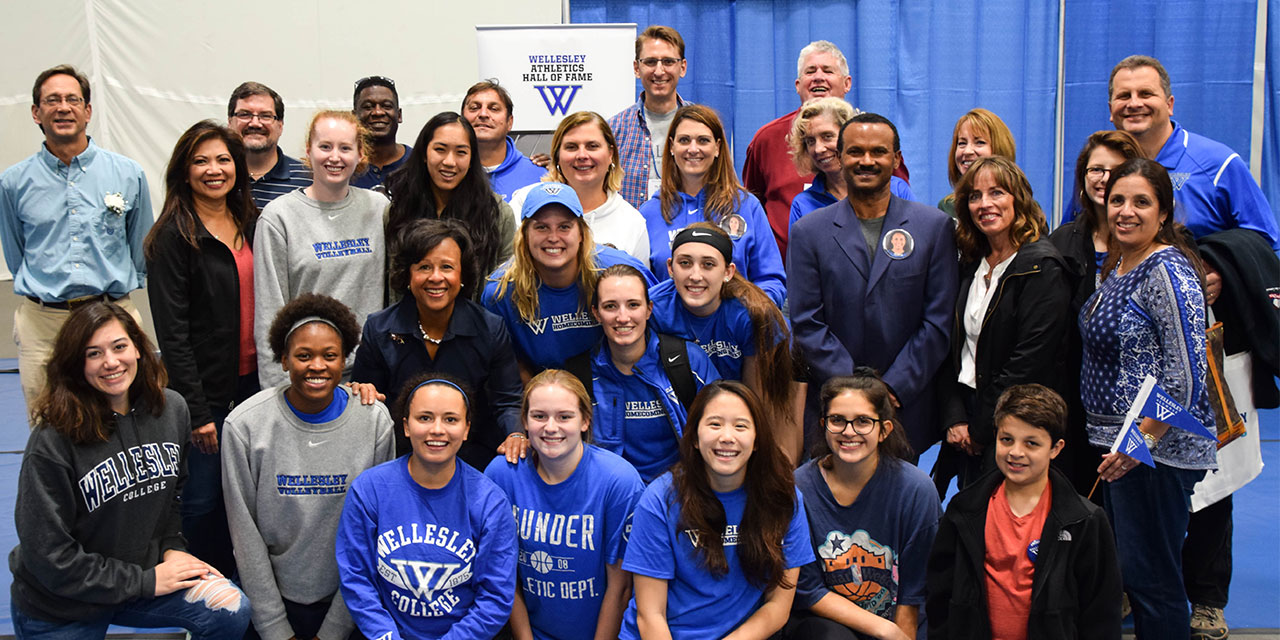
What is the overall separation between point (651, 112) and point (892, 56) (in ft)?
11.5

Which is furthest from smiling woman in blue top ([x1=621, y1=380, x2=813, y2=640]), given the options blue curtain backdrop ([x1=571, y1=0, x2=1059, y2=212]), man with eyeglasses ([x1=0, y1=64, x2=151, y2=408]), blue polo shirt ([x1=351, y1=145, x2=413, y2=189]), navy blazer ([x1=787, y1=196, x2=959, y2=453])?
blue curtain backdrop ([x1=571, y1=0, x2=1059, y2=212])

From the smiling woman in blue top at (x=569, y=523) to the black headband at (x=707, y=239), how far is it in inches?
25.8

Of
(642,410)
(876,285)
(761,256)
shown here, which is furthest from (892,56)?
(642,410)

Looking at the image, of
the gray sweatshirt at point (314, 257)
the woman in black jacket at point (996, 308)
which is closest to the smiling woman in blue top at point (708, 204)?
the woman in black jacket at point (996, 308)

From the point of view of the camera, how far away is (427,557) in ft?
9.95

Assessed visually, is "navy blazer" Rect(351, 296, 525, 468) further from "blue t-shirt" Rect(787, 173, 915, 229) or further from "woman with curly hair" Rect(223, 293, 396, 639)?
"blue t-shirt" Rect(787, 173, 915, 229)

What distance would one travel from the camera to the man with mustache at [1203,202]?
142 inches

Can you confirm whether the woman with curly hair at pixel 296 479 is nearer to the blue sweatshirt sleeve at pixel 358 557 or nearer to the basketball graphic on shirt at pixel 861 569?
the blue sweatshirt sleeve at pixel 358 557

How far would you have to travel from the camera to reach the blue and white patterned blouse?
300 centimetres

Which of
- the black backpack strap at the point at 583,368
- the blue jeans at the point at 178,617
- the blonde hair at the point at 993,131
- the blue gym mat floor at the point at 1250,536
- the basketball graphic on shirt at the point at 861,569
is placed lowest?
the blue gym mat floor at the point at 1250,536

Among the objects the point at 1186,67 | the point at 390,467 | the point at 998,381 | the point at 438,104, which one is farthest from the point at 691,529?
the point at 1186,67

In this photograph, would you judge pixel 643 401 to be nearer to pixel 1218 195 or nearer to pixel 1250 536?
pixel 1218 195

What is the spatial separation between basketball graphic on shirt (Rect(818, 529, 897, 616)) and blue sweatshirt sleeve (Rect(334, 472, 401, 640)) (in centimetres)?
139

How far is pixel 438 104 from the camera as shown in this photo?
27.0 feet
